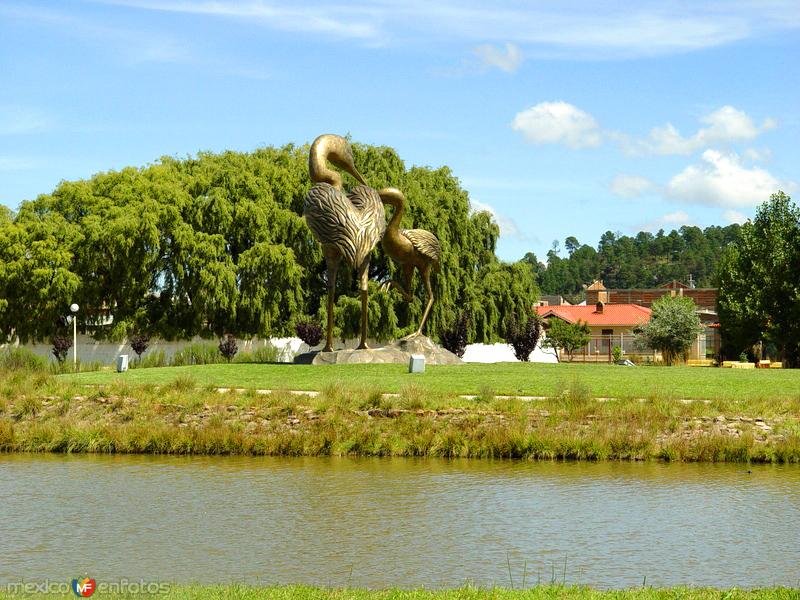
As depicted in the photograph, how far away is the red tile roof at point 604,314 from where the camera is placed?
252 feet

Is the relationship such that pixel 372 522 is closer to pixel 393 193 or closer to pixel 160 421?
pixel 160 421

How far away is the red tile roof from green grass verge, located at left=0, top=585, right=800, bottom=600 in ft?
219

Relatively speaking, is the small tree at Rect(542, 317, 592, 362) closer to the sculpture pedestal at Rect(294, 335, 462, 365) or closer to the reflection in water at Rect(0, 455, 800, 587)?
the sculpture pedestal at Rect(294, 335, 462, 365)

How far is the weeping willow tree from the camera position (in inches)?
1767

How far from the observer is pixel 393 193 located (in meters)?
31.3

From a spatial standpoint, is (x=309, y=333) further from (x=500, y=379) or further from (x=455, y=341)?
(x=500, y=379)

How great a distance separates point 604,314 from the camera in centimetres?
7944

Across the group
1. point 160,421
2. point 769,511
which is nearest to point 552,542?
point 769,511

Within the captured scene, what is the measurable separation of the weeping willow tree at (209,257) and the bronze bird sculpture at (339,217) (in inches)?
593

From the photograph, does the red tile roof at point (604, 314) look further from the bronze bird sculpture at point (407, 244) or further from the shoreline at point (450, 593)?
the shoreline at point (450, 593)

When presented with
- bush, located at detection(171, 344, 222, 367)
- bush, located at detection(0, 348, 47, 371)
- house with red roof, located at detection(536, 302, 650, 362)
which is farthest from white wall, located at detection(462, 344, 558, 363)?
bush, located at detection(0, 348, 47, 371)

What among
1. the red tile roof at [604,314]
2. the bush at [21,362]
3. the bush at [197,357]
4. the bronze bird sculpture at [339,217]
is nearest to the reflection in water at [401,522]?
the bush at [21,362]

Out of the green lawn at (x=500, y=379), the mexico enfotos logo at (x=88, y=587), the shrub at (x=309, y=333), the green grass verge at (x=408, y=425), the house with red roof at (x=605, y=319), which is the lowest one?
the mexico enfotos logo at (x=88, y=587)

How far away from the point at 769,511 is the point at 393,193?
1915 centimetres
